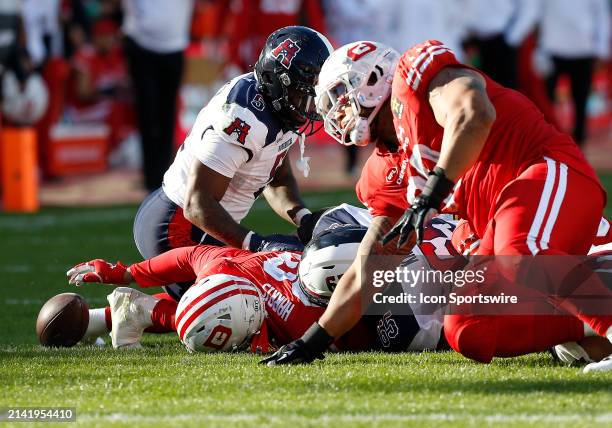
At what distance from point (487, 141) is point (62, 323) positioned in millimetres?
2029

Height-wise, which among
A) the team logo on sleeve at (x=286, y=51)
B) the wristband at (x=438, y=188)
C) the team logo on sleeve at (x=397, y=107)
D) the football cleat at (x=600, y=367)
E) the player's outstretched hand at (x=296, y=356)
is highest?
the team logo on sleeve at (x=397, y=107)

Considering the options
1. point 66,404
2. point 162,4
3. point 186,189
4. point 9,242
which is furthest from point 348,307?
point 162,4

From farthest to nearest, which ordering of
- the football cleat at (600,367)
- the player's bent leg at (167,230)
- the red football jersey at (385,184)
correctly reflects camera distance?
→ 1. the player's bent leg at (167,230)
2. the red football jersey at (385,184)
3. the football cleat at (600,367)

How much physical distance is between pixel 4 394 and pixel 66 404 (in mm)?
338

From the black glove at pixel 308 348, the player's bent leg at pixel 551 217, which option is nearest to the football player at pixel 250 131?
the black glove at pixel 308 348

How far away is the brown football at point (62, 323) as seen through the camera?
5727 mm

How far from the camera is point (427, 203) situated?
4465 millimetres

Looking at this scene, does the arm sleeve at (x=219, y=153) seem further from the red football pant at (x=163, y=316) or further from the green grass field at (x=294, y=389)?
the green grass field at (x=294, y=389)

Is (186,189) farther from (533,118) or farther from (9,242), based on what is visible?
(9,242)

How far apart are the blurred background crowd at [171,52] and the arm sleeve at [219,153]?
429 centimetres

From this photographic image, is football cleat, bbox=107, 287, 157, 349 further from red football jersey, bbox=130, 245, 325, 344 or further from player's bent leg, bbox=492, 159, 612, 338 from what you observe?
player's bent leg, bbox=492, 159, 612, 338

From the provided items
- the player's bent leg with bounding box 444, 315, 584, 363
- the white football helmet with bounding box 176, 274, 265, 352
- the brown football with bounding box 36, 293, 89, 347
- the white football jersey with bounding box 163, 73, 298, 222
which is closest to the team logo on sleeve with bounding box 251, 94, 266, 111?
the white football jersey with bounding box 163, 73, 298, 222

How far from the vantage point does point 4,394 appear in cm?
450

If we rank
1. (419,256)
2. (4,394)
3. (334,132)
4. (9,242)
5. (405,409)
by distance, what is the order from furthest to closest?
(9,242) → (419,256) → (334,132) → (4,394) → (405,409)
